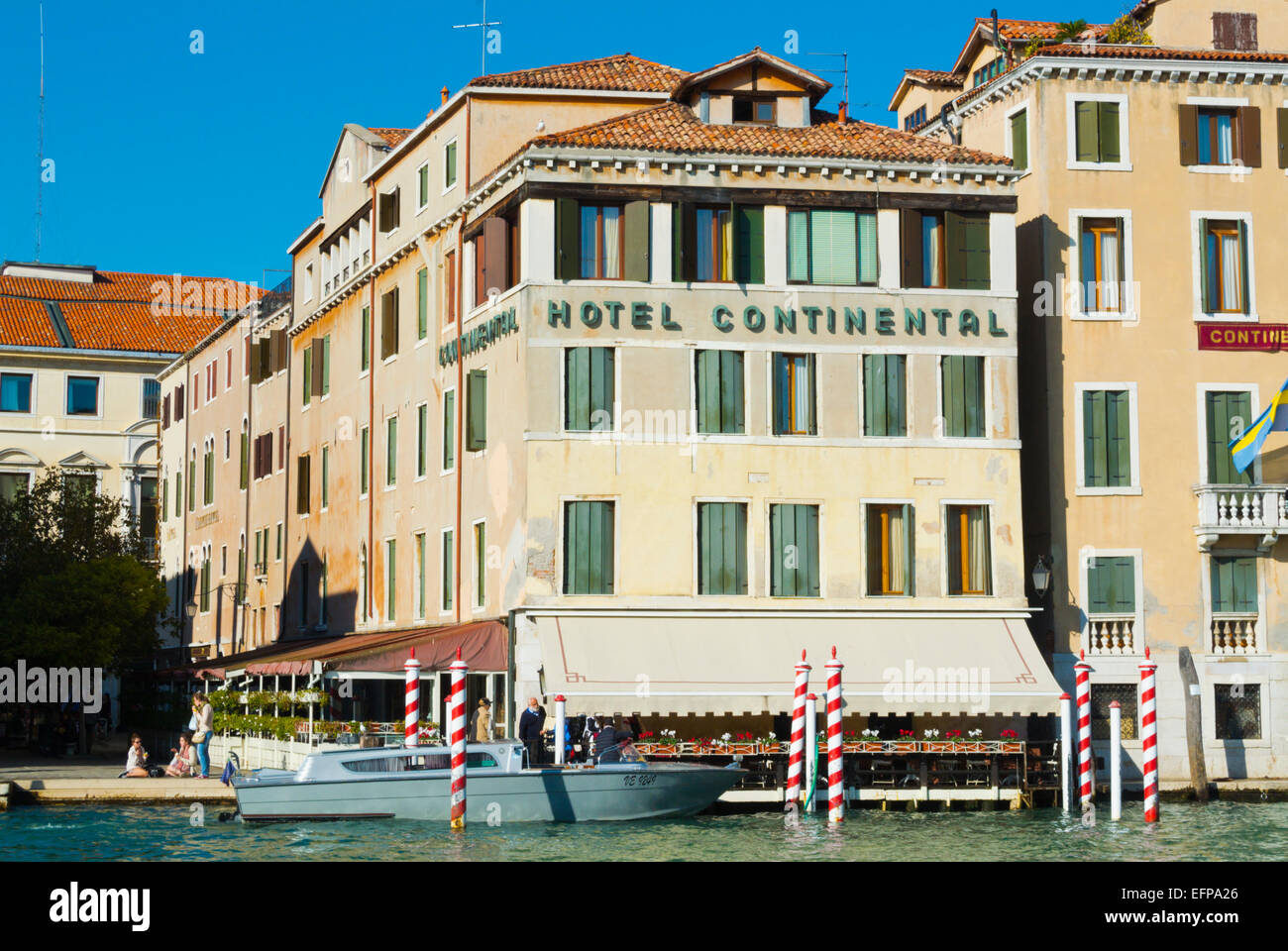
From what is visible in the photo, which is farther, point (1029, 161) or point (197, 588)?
point (197, 588)

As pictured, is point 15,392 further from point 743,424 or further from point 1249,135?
point 1249,135

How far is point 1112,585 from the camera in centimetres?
3428

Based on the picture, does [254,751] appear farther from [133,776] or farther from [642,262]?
[642,262]

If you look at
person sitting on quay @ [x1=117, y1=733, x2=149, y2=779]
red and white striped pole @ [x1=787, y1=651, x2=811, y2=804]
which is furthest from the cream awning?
person sitting on quay @ [x1=117, y1=733, x2=149, y2=779]

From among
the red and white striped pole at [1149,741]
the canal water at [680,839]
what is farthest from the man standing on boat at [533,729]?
the red and white striped pole at [1149,741]

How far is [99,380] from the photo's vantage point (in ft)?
220

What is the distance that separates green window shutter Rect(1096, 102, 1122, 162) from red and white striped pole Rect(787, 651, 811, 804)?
13224mm

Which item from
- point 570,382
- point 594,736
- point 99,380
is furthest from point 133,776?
point 99,380

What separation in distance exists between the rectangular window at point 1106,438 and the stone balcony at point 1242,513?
1.53m

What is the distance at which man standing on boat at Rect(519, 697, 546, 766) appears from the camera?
2853cm

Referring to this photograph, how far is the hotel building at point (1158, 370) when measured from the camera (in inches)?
1345

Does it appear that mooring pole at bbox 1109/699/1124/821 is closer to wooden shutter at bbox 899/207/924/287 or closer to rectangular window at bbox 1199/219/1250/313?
wooden shutter at bbox 899/207/924/287

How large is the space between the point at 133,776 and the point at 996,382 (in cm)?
1732

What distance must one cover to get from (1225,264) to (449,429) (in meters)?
16.0
